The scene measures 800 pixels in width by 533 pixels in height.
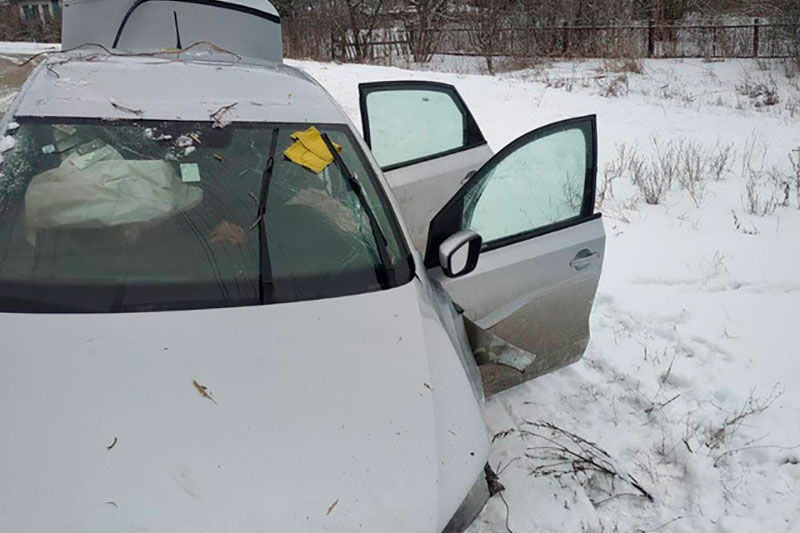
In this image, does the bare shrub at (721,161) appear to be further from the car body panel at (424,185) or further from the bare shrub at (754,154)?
the car body panel at (424,185)

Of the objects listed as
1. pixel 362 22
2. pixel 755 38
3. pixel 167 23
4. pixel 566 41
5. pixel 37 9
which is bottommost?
Result: pixel 167 23

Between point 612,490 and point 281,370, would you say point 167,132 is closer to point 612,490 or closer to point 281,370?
point 281,370

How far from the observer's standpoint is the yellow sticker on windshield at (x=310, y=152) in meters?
2.34

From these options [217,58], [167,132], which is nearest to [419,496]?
Result: [167,132]

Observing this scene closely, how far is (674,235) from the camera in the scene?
4.95 meters

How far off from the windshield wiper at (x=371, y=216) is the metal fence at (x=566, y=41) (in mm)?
15412

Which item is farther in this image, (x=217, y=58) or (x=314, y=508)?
(x=217, y=58)

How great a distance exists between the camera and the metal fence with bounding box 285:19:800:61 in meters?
15.9

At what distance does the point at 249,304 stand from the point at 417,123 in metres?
2.09

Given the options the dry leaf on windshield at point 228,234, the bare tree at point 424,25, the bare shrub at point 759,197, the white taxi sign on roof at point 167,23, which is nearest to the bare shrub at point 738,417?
the dry leaf on windshield at point 228,234

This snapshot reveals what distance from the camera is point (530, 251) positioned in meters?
2.66

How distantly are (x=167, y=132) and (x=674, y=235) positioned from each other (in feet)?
13.4

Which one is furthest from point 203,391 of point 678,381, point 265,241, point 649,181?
point 649,181

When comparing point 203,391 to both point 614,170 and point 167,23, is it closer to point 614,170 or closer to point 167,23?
point 167,23
